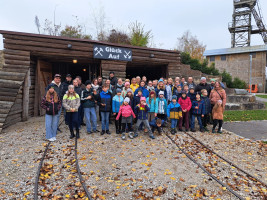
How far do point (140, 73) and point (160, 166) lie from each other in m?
12.2

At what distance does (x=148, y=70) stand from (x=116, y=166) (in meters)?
11.4

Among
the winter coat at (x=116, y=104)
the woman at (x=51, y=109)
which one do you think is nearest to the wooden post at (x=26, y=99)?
the woman at (x=51, y=109)

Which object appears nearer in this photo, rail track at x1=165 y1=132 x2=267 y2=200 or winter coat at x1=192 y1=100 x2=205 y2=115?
rail track at x1=165 y1=132 x2=267 y2=200

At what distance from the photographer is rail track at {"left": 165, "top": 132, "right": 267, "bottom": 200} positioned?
11.9 ft

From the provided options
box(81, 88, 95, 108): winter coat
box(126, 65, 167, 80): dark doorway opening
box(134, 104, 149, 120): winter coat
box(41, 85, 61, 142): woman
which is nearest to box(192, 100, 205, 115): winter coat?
box(134, 104, 149, 120): winter coat

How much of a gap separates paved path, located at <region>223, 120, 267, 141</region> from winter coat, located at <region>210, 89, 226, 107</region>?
73.3 inches

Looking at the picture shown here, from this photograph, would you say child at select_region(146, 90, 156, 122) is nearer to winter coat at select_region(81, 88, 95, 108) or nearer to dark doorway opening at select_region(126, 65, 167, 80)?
winter coat at select_region(81, 88, 95, 108)

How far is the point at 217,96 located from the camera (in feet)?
23.1

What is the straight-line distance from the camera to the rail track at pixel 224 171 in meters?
3.62

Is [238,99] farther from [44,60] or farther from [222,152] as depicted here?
[44,60]

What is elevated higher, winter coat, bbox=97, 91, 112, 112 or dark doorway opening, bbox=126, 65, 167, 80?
dark doorway opening, bbox=126, 65, 167, 80

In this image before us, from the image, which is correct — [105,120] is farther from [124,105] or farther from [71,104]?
[71,104]

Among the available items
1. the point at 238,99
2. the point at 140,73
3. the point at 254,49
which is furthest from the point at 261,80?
the point at 140,73

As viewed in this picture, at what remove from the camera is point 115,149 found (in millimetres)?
5465
